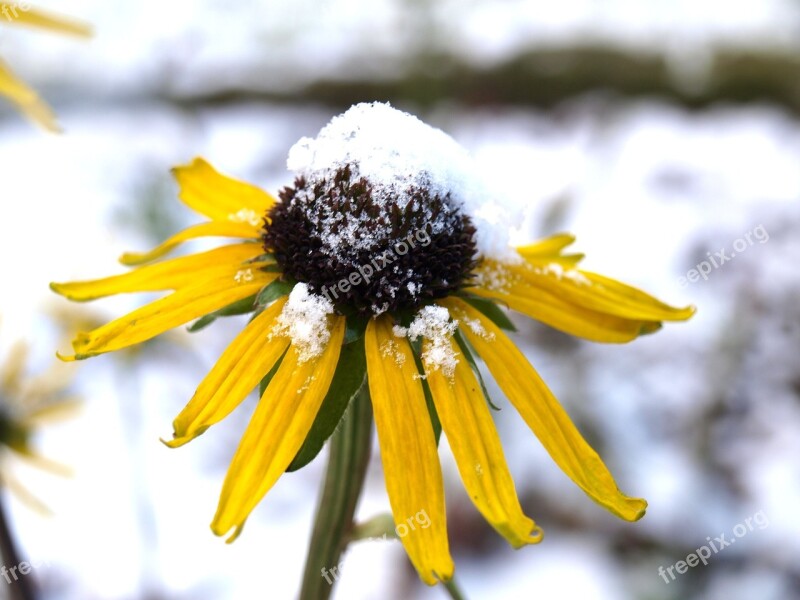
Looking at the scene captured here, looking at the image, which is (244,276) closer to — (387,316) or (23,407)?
(387,316)

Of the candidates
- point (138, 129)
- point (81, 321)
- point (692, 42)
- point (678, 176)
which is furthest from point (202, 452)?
point (692, 42)

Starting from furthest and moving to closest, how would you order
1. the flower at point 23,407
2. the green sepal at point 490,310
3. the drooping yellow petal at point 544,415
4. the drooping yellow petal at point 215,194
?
1. the flower at point 23,407
2. the drooping yellow petal at point 215,194
3. the green sepal at point 490,310
4. the drooping yellow petal at point 544,415

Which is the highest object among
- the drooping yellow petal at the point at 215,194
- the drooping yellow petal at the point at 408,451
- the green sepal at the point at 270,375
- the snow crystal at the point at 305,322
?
the drooping yellow petal at the point at 215,194

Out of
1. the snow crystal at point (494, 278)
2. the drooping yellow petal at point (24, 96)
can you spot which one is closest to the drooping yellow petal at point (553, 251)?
the snow crystal at point (494, 278)

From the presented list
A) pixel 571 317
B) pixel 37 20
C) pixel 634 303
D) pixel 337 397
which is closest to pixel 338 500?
pixel 337 397

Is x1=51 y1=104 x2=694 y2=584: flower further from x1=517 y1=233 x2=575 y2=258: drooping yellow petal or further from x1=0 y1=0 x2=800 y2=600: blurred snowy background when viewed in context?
x1=0 y1=0 x2=800 y2=600: blurred snowy background

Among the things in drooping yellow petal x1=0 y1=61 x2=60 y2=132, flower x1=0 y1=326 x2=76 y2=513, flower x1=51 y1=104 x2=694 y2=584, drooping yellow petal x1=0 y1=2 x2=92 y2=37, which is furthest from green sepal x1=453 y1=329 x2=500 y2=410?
flower x1=0 y1=326 x2=76 y2=513

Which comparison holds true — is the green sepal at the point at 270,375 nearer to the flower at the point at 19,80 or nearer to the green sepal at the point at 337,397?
the green sepal at the point at 337,397
